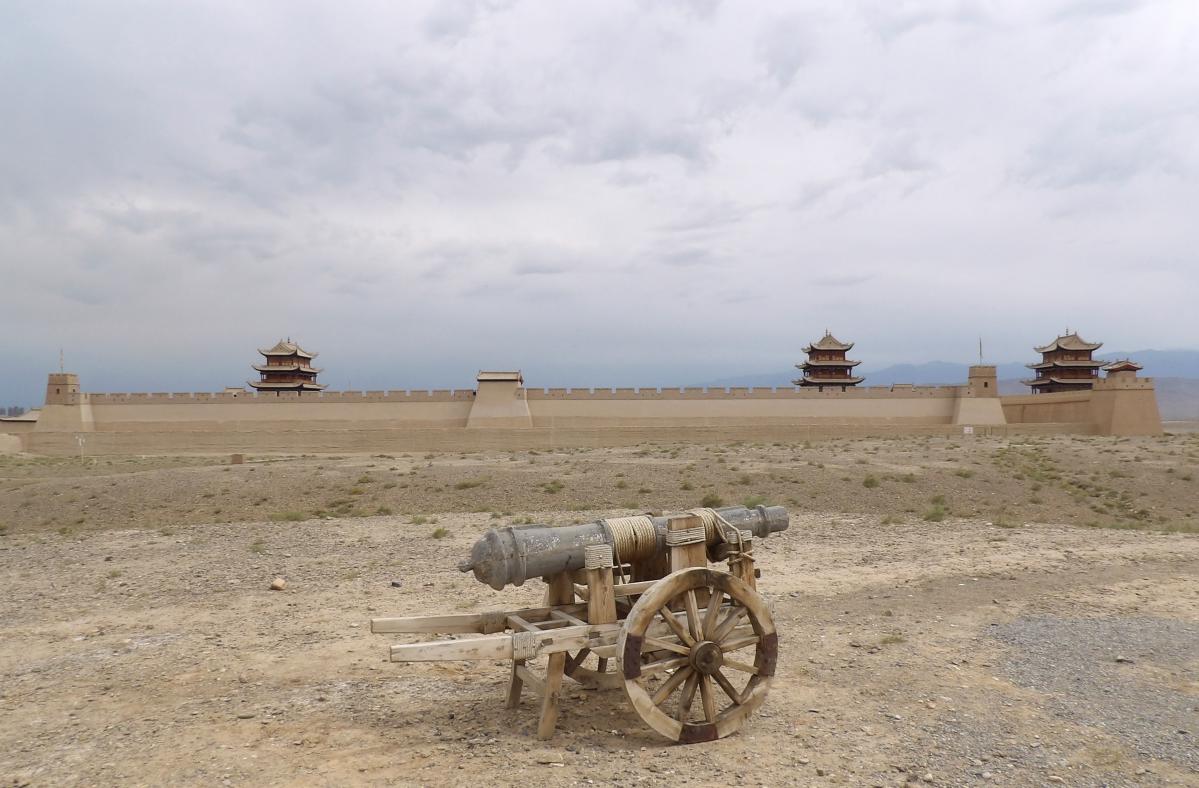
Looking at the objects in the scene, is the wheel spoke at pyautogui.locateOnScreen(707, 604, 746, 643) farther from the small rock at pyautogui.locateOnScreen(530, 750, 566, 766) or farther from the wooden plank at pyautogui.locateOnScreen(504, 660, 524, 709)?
the wooden plank at pyautogui.locateOnScreen(504, 660, 524, 709)

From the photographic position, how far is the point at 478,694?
532 cm

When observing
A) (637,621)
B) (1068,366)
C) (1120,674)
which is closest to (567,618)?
(637,621)

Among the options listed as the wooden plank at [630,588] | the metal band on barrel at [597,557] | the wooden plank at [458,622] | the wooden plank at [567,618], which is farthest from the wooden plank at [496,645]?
the wooden plank at [458,622]

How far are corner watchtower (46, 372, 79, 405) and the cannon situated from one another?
1709 inches

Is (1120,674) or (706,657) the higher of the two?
(706,657)

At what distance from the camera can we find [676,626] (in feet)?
14.6

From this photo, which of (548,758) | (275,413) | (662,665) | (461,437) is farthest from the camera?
(275,413)

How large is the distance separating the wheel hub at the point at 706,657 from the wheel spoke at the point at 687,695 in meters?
0.08

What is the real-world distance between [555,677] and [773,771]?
1.30m

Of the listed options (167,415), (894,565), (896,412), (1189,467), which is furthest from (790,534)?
(167,415)

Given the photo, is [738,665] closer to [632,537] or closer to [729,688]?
[729,688]

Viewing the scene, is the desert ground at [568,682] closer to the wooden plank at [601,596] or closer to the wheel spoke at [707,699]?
the wheel spoke at [707,699]

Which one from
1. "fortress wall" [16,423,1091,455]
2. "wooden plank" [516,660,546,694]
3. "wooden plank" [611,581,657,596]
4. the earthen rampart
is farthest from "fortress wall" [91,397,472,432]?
"wooden plank" [611,581,657,596]

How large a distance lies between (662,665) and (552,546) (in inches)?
37.3
